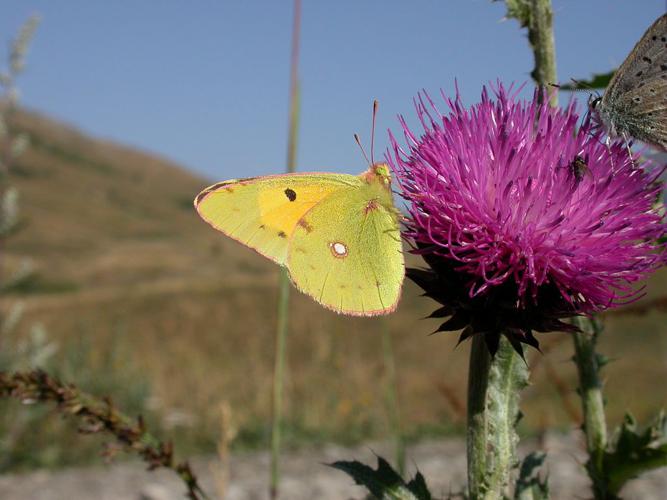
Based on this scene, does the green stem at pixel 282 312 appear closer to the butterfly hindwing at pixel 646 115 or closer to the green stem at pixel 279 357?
the green stem at pixel 279 357

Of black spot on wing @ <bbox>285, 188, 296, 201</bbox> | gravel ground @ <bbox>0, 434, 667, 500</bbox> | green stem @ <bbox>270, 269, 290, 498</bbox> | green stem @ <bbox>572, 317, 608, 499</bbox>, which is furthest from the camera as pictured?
gravel ground @ <bbox>0, 434, 667, 500</bbox>

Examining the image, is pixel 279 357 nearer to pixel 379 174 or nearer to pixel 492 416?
pixel 379 174

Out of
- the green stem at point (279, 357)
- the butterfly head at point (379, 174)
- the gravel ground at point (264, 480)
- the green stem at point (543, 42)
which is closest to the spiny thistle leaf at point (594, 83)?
the green stem at point (543, 42)

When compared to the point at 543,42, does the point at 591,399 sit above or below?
below

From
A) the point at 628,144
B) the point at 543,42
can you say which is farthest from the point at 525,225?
the point at 543,42

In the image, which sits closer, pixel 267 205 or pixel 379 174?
pixel 379 174

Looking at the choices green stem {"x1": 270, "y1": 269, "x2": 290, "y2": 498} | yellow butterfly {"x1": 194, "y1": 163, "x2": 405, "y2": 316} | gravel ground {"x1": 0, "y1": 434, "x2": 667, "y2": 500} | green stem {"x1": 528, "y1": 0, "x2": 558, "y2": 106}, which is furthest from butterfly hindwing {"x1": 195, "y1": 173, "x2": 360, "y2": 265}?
gravel ground {"x1": 0, "y1": 434, "x2": 667, "y2": 500}

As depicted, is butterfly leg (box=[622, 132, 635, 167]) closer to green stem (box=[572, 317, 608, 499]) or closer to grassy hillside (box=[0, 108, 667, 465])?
green stem (box=[572, 317, 608, 499])

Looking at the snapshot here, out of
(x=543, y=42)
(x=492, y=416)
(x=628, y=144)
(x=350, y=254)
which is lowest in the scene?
(x=492, y=416)

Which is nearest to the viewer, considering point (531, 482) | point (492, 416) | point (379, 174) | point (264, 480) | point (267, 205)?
point (492, 416)
